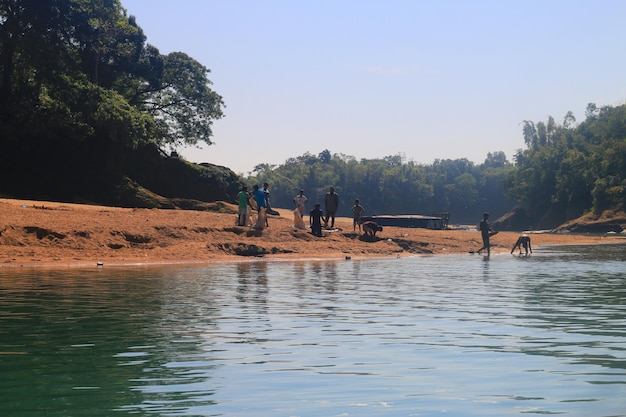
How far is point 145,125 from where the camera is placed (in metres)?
53.7

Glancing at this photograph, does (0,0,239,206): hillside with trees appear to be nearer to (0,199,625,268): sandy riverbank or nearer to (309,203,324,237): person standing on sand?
(0,199,625,268): sandy riverbank

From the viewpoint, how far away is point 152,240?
105 feet

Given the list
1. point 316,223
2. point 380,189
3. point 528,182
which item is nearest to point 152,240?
point 316,223

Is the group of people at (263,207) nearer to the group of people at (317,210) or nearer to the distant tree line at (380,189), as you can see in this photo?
the group of people at (317,210)

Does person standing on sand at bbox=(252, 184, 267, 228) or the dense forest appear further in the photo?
the dense forest

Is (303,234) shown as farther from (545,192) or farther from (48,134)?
(545,192)

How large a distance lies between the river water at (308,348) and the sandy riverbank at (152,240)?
23.5 ft

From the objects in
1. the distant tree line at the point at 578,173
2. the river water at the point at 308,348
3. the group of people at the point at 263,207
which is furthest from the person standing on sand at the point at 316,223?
the distant tree line at the point at 578,173

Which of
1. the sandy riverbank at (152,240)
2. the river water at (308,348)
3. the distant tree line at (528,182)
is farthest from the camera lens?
the distant tree line at (528,182)

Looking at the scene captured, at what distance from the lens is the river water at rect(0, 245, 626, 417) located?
309 inches

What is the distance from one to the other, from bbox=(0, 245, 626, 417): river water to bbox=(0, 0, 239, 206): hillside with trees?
2862cm

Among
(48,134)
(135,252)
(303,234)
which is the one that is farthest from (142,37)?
(135,252)

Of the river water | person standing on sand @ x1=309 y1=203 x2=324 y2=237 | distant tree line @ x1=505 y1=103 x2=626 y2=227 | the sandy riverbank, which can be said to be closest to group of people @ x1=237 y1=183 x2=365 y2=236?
person standing on sand @ x1=309 y1=203 x2=324 y2=237

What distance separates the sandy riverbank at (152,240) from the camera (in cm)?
2850
